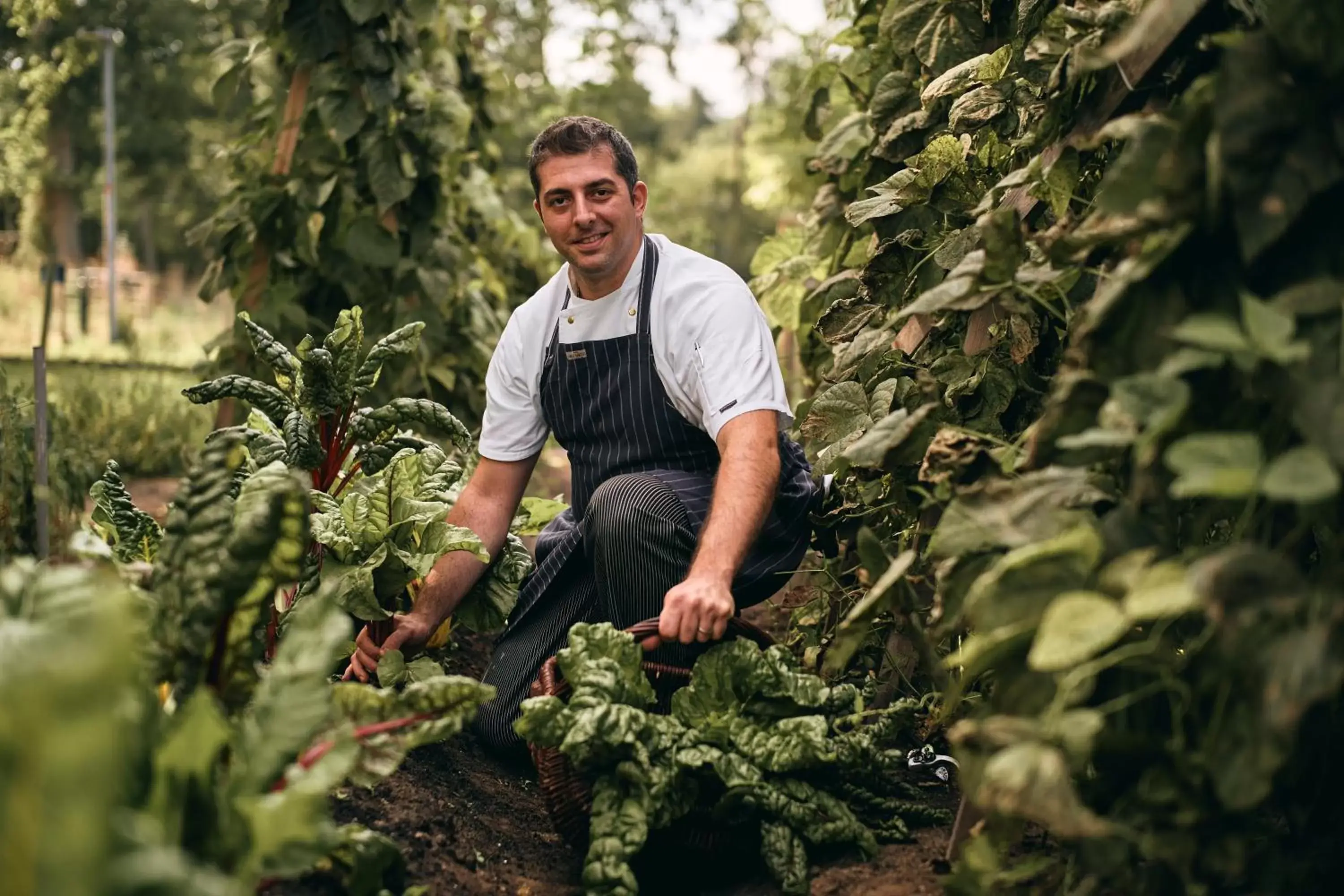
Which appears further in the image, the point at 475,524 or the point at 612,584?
the point at 475,524

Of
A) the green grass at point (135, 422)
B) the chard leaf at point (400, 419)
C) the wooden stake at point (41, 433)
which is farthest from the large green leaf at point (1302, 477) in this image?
the green grass at point (135, 422)

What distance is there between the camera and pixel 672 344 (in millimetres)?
2766

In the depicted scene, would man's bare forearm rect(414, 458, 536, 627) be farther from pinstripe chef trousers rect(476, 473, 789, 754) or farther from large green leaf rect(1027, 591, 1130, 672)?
large green leaf rect(1027, 591, 1130, 672)

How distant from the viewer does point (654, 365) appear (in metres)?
2.80

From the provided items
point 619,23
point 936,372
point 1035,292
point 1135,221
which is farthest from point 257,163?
point 619,23

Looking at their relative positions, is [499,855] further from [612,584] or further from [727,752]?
[612,584]

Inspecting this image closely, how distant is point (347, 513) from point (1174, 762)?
1771mm

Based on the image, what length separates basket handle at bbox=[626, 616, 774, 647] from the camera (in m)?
2.24

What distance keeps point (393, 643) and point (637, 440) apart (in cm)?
72

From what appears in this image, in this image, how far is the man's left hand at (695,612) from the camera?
2.15 metres

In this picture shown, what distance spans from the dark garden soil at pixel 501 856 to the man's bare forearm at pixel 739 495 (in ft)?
1.75

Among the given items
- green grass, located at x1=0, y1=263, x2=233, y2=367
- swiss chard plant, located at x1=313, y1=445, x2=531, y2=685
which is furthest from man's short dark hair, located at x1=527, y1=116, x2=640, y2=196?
green grass, located at x1=0, y1=263, x2=233, y2=367

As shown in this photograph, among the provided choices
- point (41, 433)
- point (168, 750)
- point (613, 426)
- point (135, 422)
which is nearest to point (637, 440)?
point (613, 426)

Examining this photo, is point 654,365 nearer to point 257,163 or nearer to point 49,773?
point 49,773
